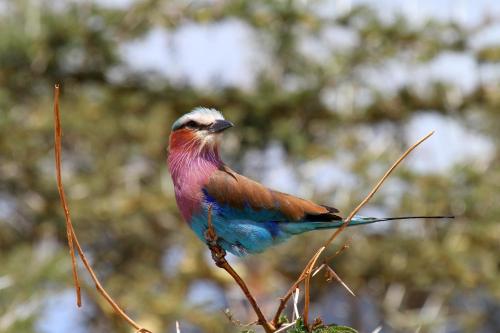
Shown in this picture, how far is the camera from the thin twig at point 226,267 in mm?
1035

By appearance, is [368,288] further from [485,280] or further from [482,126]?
[482,126]

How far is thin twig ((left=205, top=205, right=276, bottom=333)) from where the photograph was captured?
1035 mm

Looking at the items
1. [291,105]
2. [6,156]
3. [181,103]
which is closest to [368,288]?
[291,105]

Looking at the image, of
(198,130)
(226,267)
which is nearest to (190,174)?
(198,130)

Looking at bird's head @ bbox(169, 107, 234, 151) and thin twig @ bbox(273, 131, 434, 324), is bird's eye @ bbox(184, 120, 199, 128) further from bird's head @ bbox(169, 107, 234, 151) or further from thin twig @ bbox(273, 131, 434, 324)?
thin twig @ bbox(273, 131, 434, 324)

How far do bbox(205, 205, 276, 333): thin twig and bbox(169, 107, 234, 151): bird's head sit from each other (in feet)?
0.63

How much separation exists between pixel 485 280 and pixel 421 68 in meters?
1.71

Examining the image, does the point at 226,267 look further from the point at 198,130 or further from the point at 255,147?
the point at 255,147

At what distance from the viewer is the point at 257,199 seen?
1.71 meters

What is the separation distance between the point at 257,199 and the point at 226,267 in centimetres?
57

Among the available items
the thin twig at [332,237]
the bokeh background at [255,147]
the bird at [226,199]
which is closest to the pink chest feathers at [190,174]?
the bird at [226,199]

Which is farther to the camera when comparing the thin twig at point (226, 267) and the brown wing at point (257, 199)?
the brown wing at point (257, 199)

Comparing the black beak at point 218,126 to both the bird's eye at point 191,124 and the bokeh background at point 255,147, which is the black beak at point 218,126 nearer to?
the bird's eye at point 191,124

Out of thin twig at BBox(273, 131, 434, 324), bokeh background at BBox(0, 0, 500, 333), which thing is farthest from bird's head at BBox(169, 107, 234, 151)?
bokeh background at BBox(0, 0, 500, 333)
